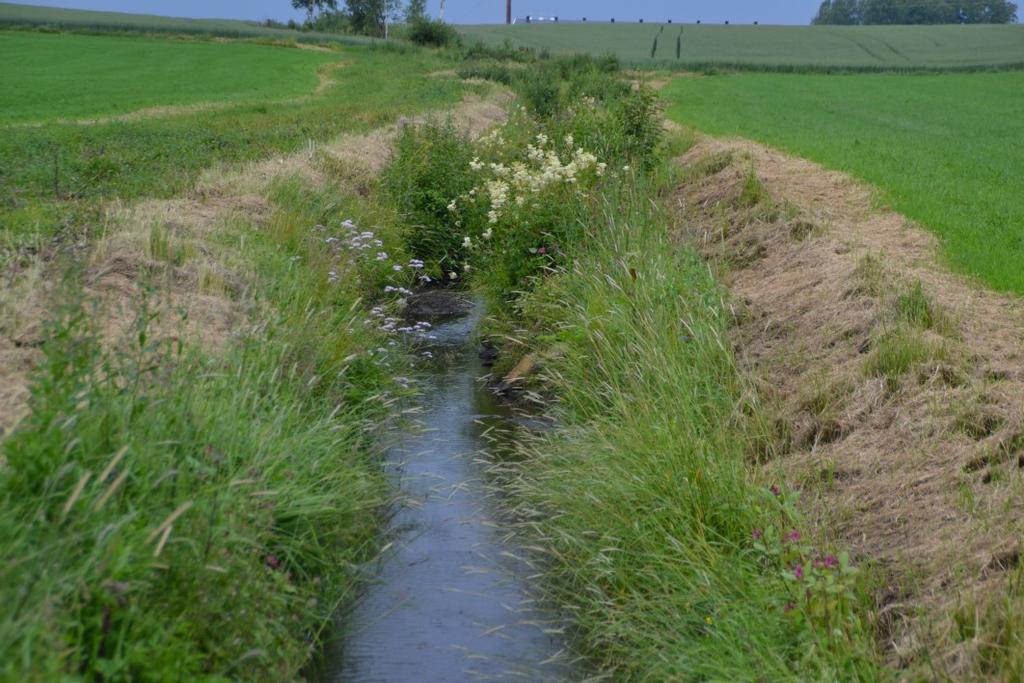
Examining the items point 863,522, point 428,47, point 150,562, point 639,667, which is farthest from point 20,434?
point 428,47

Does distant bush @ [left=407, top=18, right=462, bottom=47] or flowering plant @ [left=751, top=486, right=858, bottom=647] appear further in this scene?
distant bush @ [left=407, top=18, right=462, bottom=47]

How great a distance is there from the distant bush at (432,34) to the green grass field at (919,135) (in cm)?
2105

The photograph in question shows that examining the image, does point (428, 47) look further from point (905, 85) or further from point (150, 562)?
point (150, 562)

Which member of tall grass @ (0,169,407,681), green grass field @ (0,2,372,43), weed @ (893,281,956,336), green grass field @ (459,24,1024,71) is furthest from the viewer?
green grass field @ (0,2,372,43)

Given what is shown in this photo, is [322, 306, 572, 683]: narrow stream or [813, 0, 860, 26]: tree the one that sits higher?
[322, 306, 572, 683]: narrow stream

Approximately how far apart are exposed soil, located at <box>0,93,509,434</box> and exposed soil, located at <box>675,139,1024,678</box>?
11.2 feet

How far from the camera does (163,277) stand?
7.08 meters

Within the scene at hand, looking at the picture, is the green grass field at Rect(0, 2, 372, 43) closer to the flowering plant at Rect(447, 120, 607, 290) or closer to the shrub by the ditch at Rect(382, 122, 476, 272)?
the shrub by the ditch at Rect(382, 122, 476, 272)

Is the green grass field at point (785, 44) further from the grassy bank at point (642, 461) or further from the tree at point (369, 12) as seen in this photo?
the grassy bank at point (642, 461)

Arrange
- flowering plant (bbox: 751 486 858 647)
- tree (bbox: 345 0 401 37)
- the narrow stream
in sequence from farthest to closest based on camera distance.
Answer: tree (bbox: 345 0 401 37) < the narrow stream < flowering plant (bbox: 751 486 858 647)

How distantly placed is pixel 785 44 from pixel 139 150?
6296cm

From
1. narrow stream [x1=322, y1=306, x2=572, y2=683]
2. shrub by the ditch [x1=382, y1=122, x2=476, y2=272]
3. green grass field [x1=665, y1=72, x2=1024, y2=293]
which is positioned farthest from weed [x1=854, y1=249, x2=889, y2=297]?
shrub by the ditch [x1=382, y1=122, x2=476, y2=272]

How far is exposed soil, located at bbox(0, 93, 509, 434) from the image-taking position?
587 centimetres

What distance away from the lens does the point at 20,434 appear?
421 cm
